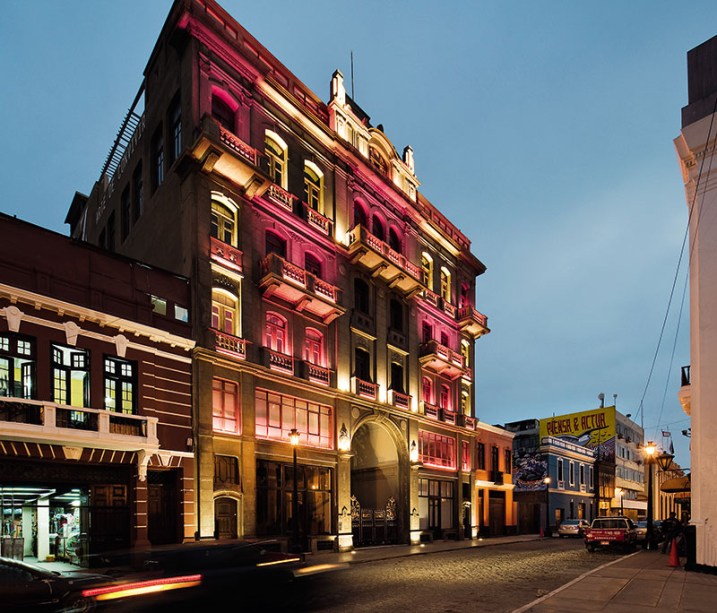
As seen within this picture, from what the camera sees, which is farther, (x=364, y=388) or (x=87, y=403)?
(x=364, y=388)

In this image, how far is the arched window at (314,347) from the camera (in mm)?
28875

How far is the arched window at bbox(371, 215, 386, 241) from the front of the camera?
35.6 m

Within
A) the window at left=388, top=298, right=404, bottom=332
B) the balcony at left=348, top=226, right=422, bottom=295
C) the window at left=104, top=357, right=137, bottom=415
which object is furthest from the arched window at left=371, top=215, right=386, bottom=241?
the window at left=104, top=357, right=137, bottom=415

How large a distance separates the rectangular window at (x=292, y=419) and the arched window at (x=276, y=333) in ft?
7.07

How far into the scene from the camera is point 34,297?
1716 cm

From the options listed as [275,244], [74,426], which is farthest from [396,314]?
[74,426]

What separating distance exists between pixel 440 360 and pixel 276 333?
14.6m

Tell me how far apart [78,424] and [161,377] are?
3.70m

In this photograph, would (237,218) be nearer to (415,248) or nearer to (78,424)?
(78,424)

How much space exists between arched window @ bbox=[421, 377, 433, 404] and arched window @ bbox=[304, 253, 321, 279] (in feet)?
39.2

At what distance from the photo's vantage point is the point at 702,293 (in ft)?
58.0

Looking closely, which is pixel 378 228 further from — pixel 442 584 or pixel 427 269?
pixel 442 584

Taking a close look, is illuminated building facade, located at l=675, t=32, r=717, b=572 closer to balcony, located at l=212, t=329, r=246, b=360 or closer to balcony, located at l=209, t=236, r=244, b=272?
balcony, located at l=212, t=329, r=246, b=360

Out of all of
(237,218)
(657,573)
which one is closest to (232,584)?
(657,573)
